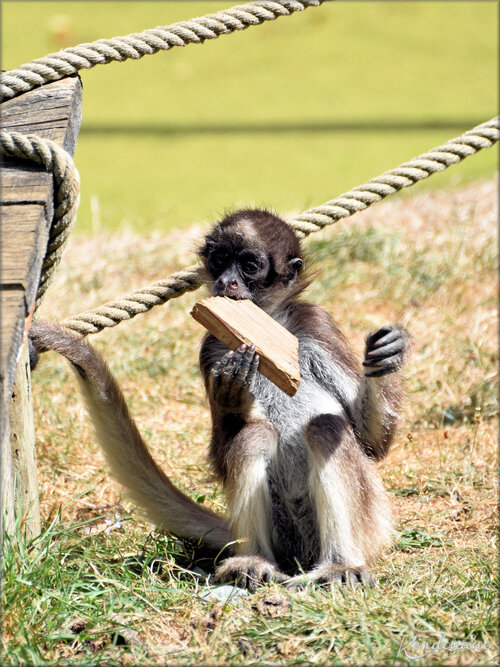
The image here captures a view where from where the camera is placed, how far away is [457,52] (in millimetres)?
13070

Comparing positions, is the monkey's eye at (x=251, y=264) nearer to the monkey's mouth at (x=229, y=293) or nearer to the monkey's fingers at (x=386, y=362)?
the monkey's mouth at (x=229, y=293)

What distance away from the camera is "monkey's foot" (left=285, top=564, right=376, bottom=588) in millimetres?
3506

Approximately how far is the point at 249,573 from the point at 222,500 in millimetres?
1180

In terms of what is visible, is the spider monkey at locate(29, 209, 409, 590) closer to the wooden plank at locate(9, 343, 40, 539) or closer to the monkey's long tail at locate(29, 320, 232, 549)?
the monkey's long tail at locate(29, 320, 232, 549)

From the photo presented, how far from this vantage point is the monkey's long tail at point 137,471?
13.3ft

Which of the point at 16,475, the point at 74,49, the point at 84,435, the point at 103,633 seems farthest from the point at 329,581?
the point at 74,49

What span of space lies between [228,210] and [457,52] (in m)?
9.92

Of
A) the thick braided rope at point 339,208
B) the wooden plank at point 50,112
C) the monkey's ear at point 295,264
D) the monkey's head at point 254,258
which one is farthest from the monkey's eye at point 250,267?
the wooden plank at point 50,112

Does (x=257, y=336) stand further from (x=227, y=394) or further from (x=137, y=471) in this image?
(x=137, y=471)

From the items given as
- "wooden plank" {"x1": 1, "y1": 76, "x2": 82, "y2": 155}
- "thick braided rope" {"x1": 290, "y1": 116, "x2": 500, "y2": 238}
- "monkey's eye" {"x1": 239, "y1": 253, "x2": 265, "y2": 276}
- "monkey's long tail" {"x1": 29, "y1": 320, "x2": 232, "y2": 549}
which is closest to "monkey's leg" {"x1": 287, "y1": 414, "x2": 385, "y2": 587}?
"monkey's long tail" {"x1": 29, "y1": 320, "x2": 232, "y2": 549}

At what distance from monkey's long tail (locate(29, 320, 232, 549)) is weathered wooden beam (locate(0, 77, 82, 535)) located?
0.40 meters

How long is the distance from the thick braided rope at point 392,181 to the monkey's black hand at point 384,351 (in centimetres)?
96

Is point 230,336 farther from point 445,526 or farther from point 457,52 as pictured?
point 457,52

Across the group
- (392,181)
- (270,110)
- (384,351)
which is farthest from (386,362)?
(270,110)
